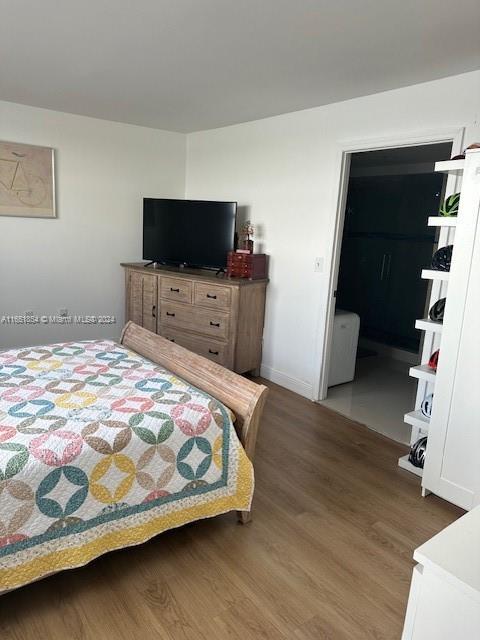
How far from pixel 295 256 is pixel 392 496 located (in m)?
2.12

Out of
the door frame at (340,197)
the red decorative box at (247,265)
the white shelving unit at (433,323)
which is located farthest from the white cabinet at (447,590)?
the red decorative box at (247,265)

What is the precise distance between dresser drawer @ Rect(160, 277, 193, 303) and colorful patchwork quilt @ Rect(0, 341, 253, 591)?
1.91 m

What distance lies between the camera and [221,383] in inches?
91.7

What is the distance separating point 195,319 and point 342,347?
4.55 feet

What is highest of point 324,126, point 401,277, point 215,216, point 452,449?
point 324,126

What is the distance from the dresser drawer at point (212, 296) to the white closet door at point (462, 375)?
79.0 inches

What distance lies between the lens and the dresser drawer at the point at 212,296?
401cm

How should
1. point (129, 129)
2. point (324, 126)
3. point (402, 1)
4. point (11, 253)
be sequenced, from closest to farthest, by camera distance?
1. point (402, 1)
2. point (324, 126)
3. point (11, 253)
4. point (129, 129)

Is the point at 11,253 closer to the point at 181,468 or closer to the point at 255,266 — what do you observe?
the point at 255,266

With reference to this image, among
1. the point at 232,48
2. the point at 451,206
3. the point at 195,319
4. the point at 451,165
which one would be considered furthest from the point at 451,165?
the point at 195,319

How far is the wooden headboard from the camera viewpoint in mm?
2148

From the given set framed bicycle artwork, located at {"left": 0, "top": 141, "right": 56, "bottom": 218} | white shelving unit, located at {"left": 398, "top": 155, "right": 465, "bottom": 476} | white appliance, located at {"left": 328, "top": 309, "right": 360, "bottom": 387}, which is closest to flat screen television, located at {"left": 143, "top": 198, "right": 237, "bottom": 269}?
framed bicycle artwork, located at {"left": 0, "top": 141, "right": 56, "bottom": 218}

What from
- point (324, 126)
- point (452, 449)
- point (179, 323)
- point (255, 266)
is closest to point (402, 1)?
point (324, 126)

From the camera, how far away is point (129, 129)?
4.75 meters
